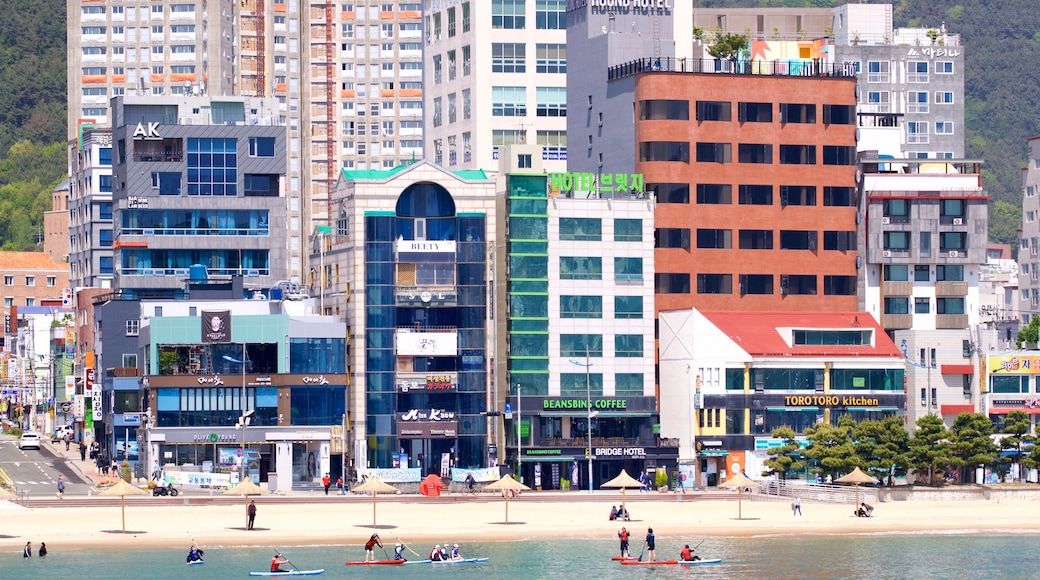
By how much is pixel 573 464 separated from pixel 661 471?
7.44 m

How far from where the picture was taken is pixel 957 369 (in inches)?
7072

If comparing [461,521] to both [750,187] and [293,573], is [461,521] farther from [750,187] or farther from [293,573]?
[750,187]

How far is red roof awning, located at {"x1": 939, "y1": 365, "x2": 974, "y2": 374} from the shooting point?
179500 millimetres

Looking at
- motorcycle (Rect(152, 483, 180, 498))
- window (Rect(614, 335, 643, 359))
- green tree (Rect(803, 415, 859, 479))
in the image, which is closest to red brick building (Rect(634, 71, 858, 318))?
window (Rect(614, 335, 643, 359))

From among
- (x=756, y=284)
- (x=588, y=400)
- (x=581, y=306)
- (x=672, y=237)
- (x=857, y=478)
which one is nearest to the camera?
(x=857, y=478)

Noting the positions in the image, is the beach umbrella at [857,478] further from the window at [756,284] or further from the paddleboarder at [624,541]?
the window at [756,284]

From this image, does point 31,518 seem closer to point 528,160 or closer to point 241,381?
point 241,381

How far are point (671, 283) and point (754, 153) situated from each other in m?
14.5

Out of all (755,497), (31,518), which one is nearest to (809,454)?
(755,497)

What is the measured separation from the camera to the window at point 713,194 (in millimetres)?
183625

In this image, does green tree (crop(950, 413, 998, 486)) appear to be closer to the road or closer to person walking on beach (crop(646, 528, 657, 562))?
person walking on beach (crop(646, 528, 657, 562))

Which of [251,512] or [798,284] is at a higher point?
[798,284]

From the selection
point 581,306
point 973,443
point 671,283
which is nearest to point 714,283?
point 671,283

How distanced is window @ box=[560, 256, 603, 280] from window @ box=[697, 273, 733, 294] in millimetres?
11348
